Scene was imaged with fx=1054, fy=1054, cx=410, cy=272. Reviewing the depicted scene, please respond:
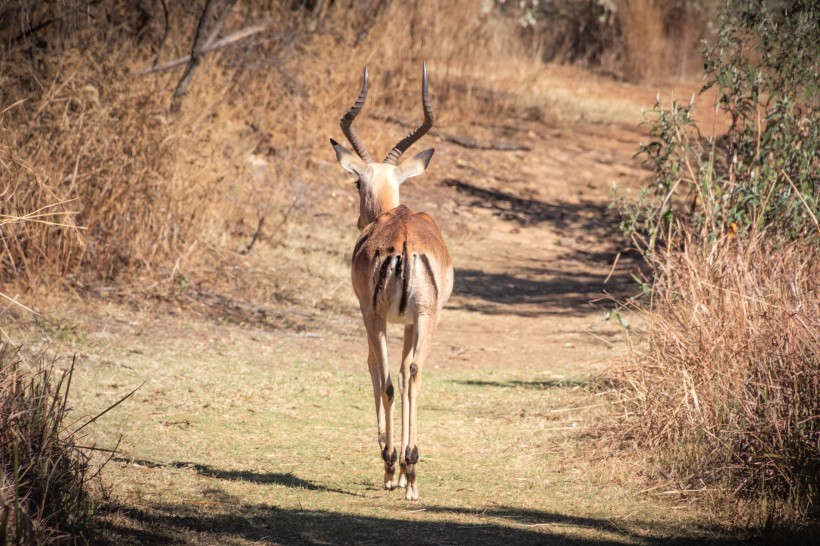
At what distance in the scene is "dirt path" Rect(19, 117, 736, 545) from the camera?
5449 millimetres

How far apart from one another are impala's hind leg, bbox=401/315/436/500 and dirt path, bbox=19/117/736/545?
16cm

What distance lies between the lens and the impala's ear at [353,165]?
809 cm

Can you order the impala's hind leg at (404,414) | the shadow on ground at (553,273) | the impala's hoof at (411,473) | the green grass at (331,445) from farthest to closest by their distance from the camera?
the shadow on ground at (553,273) < the impala's hind leg at (404,414) < the impala's hoof at (411,473) < the green grass at (331,445)

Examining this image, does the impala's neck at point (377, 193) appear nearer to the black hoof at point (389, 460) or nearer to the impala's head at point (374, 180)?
the impala's head at point (374, 180)

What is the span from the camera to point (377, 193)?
26.2ft

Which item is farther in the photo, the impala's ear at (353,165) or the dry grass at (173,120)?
the dry grass at (173,120)

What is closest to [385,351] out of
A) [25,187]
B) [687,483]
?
[687,483]

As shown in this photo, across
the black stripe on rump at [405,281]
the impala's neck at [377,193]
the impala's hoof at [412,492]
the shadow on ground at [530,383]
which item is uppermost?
the impala's neck at [377,193]

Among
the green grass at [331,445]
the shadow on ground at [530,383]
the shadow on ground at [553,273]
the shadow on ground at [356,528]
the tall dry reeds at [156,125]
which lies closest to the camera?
the shadow on ground at [356,528]

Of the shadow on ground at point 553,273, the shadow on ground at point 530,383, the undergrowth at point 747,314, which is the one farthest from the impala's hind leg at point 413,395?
the shadow on ground at point 553,273

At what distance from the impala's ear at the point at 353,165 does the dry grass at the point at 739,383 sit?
91.9 inches

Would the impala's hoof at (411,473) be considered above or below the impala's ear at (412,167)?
below

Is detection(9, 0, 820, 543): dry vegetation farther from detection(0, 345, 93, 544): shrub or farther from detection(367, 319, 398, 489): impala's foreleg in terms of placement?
detection(367, 319, 398, 489): impala's foreleg

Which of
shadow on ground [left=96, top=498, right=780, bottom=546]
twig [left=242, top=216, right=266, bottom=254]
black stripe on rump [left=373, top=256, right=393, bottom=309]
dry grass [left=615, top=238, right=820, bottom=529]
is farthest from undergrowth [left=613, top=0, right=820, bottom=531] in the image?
twig [left=242, top=216, right=266, bottom=254]
